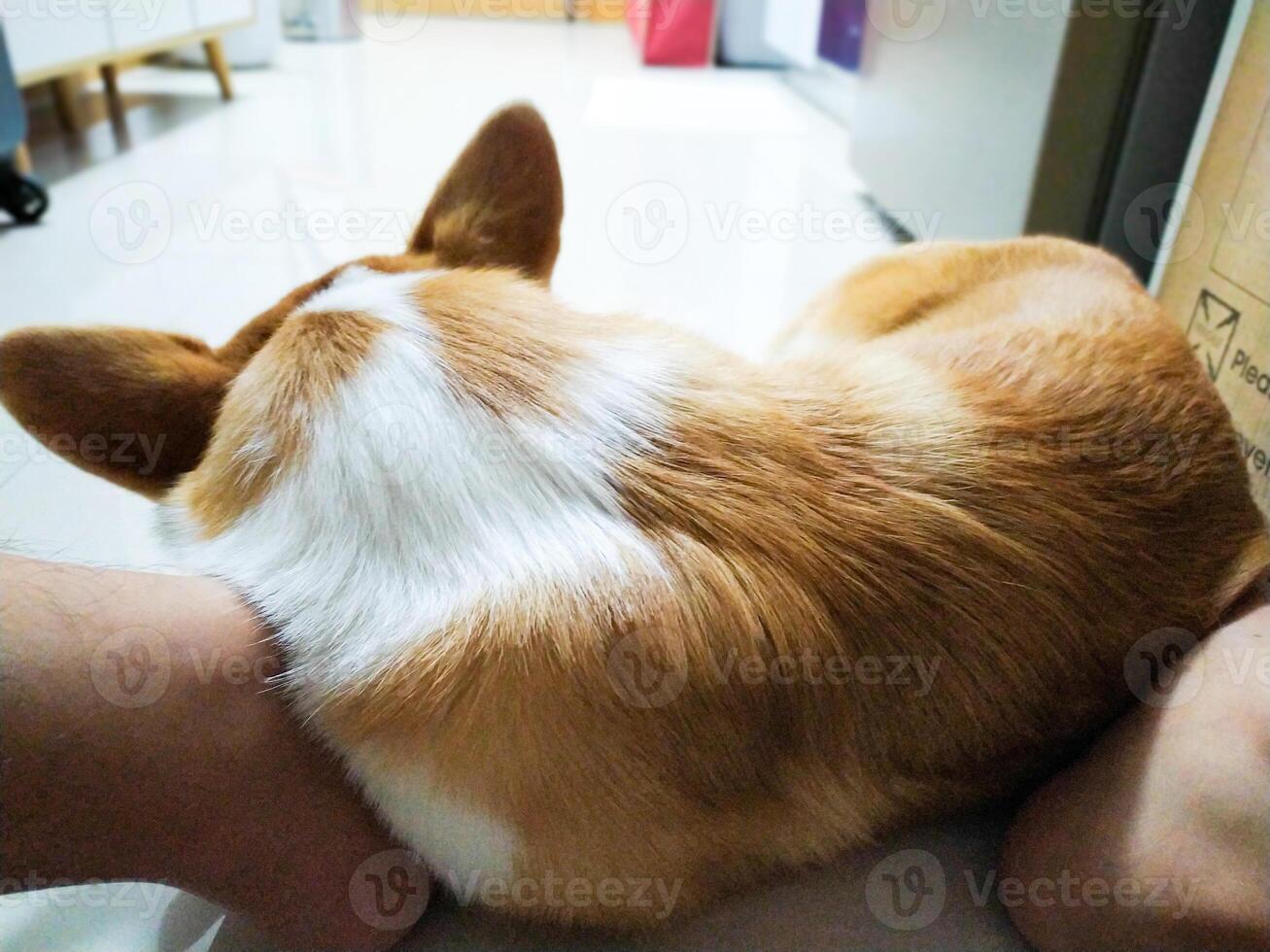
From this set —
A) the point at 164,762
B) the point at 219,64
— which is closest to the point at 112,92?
the point at 219,64

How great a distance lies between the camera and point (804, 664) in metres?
0.78

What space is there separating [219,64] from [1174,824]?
4.78m

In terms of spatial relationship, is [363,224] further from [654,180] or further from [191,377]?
[191,377]

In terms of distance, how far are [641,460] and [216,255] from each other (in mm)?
1997

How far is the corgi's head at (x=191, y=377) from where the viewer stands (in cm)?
80

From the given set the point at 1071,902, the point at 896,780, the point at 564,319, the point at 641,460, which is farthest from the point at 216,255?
the point at 1071,902

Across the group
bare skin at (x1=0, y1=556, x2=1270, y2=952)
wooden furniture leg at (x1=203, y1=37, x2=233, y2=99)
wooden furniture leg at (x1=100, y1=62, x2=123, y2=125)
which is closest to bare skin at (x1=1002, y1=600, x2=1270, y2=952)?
bare skin at (x1=0, y1=556, x2=1270, y2=952)

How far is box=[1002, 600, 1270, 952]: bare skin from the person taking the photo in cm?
77

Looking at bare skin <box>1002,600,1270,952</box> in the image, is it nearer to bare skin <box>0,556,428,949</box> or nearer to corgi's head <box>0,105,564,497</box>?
bare skin <box>0,556,428,949</box>

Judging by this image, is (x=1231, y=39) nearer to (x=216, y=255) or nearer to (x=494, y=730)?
(x=494, y=730)

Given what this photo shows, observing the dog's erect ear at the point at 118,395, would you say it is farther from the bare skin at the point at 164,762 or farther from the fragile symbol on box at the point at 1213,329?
the fragile symbol on box at the point at 1213,329

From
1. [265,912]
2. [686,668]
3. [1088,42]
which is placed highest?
[1088,42]

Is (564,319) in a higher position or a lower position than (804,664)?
higher

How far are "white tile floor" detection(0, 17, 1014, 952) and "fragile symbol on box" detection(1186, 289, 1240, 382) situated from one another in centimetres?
86
